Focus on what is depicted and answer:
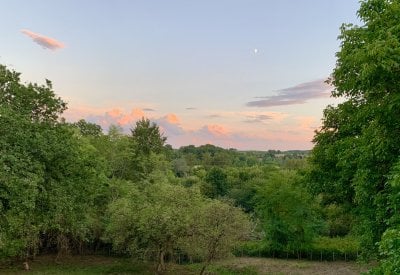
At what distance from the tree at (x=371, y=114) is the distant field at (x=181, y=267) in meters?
15.0

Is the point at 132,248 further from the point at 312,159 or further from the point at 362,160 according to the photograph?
the point at 362,160

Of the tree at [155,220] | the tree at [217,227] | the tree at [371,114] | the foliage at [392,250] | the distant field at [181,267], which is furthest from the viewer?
the distant field at [181,267]

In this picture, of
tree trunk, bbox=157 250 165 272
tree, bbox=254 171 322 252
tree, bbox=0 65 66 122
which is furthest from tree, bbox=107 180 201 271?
tree, bbox=254 171 322 252

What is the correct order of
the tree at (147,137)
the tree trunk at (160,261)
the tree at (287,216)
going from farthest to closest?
the tree at (147,137) < the tree at (287,216) < the tree trunk at (160,261)

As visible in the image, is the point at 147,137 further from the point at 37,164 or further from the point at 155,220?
the point at 37,164

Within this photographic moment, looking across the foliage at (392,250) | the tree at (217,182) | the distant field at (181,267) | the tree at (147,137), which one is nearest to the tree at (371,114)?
the foliage at (392,250)

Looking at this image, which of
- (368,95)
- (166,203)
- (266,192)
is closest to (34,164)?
(166,203)

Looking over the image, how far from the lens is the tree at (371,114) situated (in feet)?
37.9

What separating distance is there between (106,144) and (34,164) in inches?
1070

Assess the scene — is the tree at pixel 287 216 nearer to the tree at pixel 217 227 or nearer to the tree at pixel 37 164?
the tree at pixel 217 227

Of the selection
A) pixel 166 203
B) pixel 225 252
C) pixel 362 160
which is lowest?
pixel 225 252

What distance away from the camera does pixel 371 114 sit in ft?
45.2

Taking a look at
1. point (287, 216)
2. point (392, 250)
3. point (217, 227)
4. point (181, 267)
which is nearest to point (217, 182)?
point (287, 216)

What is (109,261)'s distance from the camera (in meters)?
33.6
